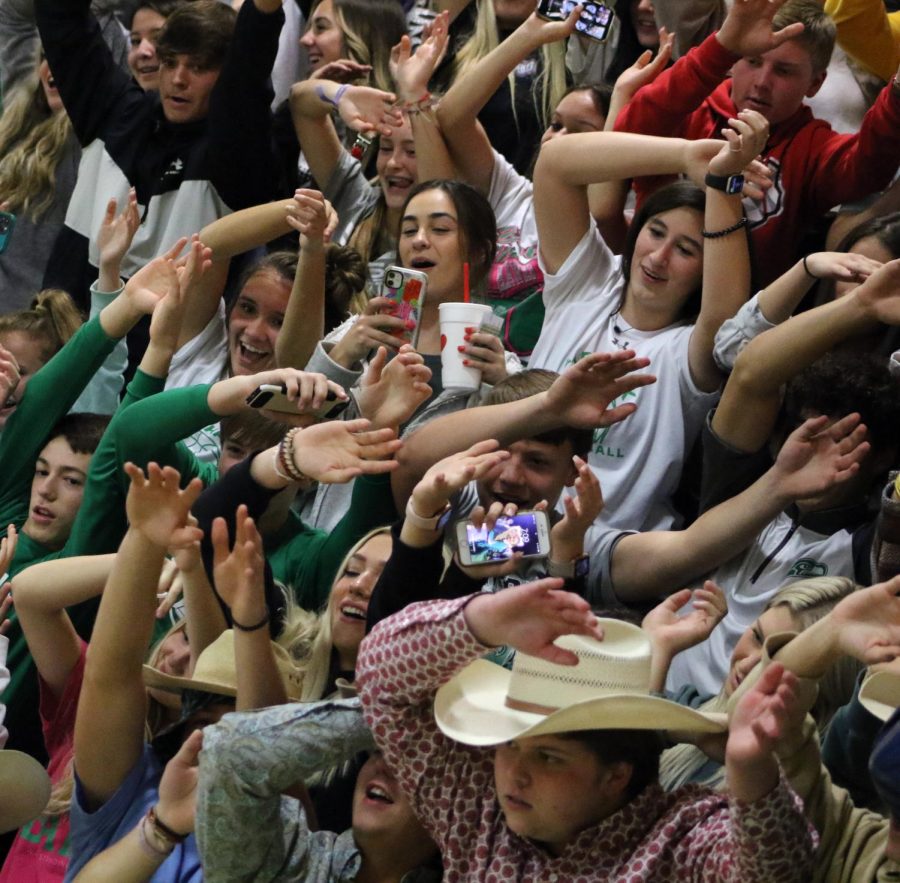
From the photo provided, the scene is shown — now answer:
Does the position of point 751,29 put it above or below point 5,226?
above

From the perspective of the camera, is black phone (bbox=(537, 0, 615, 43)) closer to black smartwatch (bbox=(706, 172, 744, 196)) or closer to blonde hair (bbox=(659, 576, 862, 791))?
black smartwatch (bbox=(706, 172, 744, 196))

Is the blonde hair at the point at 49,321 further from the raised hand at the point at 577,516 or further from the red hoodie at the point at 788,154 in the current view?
the raised hand at the point at 577,516

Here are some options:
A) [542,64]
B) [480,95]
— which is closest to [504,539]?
[480,95]

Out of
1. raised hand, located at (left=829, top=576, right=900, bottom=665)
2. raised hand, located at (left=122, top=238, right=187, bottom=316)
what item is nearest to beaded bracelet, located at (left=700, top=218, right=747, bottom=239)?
raised hand, located at (left=122, top=238, right=187, bottom=316)

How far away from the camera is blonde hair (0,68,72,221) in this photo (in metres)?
5.41

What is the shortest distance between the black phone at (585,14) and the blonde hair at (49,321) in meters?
1.47

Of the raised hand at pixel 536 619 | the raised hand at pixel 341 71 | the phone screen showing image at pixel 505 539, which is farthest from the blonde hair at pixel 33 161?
the raised hand at pixel 536 619

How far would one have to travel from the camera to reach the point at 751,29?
12.4 ft

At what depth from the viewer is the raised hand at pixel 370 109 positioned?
4516mm

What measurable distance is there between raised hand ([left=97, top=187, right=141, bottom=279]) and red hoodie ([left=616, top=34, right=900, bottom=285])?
1.26 meters

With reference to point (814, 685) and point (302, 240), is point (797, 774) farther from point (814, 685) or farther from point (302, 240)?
point (302, 240)

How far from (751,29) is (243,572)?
5.84 feet

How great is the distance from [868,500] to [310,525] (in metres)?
1.25

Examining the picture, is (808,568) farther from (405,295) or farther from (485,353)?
(405,295)
